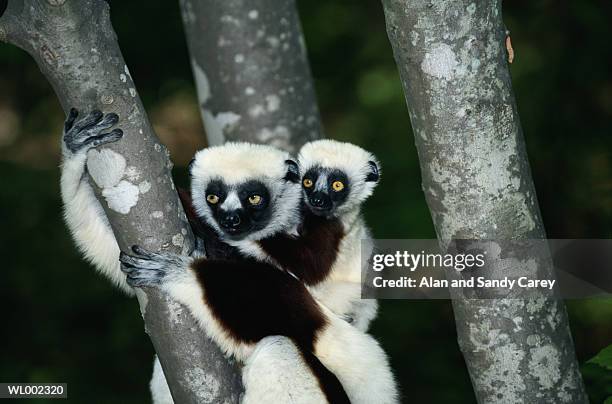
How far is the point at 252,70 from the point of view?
512 centimetres

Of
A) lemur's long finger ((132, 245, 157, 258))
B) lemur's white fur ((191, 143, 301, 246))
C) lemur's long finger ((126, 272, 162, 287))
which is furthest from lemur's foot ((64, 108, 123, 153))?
lemur's white fur ((191, 143, 301, 246))

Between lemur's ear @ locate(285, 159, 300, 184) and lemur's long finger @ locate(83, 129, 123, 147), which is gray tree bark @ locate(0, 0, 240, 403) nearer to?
lemur's long finger @ locate(83, 129, 123, 147)

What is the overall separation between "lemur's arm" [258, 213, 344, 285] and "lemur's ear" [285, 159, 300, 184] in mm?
322

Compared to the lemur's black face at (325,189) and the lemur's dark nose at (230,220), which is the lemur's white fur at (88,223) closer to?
the lemur's dark nose at (230,220)

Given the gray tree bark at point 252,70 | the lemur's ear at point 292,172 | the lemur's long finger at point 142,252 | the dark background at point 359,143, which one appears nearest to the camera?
the lemur's long finger at point 142,252

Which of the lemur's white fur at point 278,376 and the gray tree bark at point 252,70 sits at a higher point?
the gray tree bark at point 252,70

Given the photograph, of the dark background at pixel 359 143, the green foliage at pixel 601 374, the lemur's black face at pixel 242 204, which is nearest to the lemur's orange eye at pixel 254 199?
the lemur's black face at pixel 242 204

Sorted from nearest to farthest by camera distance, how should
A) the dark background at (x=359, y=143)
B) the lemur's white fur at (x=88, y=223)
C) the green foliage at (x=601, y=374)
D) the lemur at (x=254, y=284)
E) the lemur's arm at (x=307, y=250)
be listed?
1. the green foliage at (x=601, y=374)
2. the lemur at (x=254, y=284)
3. the lemur's white fur at (x=88, y=223)
4. the lemur's arm at (x=307, y=250)
5. the dark background at (x=359, y=143)

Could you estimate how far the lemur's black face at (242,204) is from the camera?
4008mm

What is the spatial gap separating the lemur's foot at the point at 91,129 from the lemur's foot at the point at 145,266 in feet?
1.55

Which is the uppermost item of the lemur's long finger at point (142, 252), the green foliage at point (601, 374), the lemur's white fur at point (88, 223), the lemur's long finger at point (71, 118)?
the green foliage at point (601, 374)

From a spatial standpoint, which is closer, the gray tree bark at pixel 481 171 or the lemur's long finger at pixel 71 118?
the gray tree bark at pixel 481 171

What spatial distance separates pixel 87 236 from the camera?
12.6 feet

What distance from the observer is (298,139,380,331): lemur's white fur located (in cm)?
406
